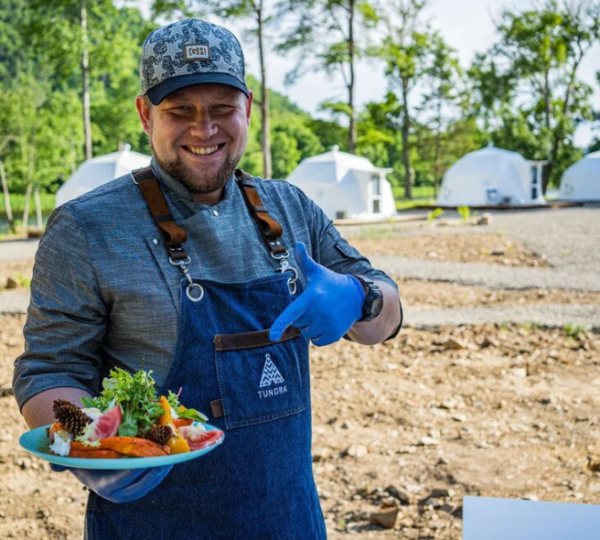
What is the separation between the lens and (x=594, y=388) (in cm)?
492

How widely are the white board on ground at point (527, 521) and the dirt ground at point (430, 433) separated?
1.74 m

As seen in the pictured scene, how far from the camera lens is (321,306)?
1599mm

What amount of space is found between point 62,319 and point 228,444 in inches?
18.0

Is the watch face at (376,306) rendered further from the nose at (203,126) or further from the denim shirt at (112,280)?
the nose at (203,126)

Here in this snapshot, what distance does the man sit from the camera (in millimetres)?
1619

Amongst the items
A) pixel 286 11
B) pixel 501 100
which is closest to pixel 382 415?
pixel 286 11

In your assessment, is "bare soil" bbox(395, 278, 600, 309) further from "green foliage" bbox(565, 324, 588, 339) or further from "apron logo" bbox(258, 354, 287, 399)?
"apron logo" bbox(258, 354, 287, 399)

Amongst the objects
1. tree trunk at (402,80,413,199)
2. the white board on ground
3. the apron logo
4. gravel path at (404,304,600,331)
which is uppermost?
tree trunk at (402,80,413,199)

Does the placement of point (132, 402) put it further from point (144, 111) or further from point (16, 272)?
point (16, 272)

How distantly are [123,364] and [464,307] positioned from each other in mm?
6230

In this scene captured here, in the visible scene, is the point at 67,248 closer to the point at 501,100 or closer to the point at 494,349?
the point at 494,349

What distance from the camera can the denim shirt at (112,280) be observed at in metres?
1.60

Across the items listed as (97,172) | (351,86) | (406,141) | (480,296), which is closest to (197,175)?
(480,296)

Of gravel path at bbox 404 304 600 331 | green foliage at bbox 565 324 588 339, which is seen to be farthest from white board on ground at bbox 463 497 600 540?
gravel path at bbox 404 304 600 331
